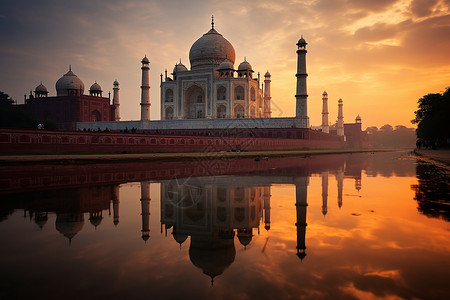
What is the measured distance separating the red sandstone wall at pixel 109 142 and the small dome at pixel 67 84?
30.4 meters

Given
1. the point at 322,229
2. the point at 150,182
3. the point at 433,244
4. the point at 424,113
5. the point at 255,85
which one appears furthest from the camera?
the point at 255,85

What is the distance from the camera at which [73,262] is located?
8.49 feet

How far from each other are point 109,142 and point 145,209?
17.1 meters

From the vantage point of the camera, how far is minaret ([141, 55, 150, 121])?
4291 centimetres

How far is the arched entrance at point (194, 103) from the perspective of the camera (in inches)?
1849

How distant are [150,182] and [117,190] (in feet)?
4.51

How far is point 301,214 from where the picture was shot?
4512 mm

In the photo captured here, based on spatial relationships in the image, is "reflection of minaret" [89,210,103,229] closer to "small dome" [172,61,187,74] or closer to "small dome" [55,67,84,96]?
"small dome" [172,61,187,74]

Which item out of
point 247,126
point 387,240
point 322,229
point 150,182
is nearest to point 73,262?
point 322,229

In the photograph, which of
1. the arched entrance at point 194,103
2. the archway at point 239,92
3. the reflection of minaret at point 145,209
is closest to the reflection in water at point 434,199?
the reflection of minaret at point 145,209

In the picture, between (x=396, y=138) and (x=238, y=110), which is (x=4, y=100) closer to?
(x=238, y=110)

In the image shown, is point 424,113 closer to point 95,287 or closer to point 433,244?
point 433,244

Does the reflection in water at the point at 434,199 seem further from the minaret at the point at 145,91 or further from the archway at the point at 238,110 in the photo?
the minaret at the point at 145,91

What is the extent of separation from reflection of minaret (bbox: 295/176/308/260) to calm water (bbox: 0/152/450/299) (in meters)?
0.03
